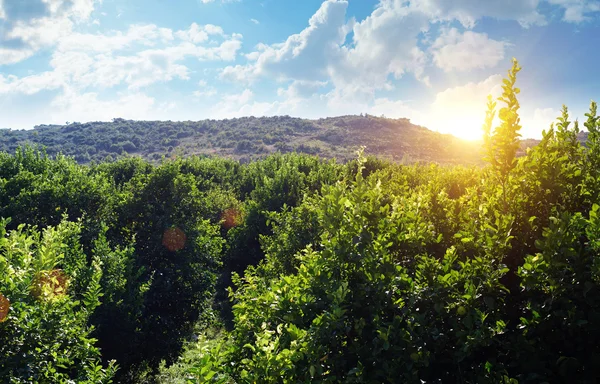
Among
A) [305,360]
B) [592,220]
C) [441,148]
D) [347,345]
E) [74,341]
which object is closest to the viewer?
[592,220]

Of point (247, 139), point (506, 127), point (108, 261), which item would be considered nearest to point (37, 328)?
point (108, 261)

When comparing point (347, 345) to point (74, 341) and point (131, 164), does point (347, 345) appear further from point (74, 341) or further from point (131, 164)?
point (131, 164)

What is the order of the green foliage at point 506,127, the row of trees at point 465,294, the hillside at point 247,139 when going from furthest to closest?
the hillside at point 247,139, the green foliage at point 506,127, the row of trees at point 465,294

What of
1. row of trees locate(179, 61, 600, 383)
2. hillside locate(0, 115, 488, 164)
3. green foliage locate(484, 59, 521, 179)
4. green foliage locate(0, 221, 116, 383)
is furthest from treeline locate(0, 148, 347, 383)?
hillside locate(0, 115, 488, 164)

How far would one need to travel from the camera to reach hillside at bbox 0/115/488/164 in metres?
84.6

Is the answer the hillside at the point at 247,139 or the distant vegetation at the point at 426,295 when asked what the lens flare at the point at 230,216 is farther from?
the hillside at the point at 247,139

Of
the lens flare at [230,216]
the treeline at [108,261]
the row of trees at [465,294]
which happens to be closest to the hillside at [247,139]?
the lens flare at [230,216]

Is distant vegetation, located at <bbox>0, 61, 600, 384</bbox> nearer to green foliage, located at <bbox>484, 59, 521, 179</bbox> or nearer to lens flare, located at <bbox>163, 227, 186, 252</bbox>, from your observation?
green foliage, located at <bbox>484, 59, 521, 179</bbox>

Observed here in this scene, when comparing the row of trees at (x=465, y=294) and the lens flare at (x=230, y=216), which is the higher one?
the row of trees at (x=465, y=294)

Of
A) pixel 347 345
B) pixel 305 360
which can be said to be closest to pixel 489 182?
pixel 347 345

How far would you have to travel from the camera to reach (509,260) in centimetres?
413

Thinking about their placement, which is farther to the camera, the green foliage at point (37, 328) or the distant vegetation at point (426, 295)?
the green foliage at point (37, 328)

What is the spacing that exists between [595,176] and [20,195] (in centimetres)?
1660

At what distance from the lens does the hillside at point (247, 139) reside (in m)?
84.6
